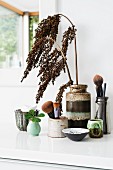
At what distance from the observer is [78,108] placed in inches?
44.9

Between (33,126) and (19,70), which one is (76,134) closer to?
(33,126)

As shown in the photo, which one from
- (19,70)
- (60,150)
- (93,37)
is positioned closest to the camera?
(60,150)

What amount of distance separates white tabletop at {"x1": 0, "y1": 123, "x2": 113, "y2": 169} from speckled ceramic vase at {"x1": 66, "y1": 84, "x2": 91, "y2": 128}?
0.10 metres

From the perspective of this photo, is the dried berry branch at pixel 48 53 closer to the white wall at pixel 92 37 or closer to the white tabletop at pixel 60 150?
the white wall at pixel 92 37

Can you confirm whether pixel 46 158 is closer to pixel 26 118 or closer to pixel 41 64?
pixel 26 118

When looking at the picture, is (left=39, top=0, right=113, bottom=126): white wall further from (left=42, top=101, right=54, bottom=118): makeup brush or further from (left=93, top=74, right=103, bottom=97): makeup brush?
(left=42, top=101, right=54, bottom=118): makeup brush

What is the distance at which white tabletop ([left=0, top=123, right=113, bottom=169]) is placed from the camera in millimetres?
806

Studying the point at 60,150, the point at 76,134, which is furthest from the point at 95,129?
the point at 60,150

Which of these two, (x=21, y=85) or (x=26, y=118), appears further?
(x=21, y=85)

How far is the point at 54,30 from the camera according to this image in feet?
4.10

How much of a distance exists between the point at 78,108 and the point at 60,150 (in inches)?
11.6

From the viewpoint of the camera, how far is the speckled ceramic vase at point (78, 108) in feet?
3.74

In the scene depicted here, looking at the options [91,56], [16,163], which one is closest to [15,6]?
[91,56]

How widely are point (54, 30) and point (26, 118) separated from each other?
0.41 metres
